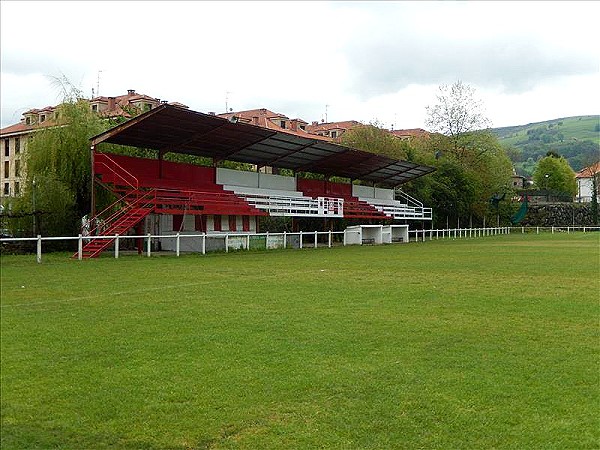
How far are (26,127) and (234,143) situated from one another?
1071 centimetres

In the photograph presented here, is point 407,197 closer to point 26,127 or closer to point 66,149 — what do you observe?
point 26,127

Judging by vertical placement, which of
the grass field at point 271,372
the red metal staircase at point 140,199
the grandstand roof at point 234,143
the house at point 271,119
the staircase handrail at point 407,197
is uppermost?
the house at point 271,119

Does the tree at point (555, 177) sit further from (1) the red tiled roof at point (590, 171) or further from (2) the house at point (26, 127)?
(2) the house at point (26, 127)

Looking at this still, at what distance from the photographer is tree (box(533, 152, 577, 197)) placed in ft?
380

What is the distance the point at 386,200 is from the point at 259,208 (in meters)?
22.1

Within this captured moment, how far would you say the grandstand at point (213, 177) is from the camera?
25562mm

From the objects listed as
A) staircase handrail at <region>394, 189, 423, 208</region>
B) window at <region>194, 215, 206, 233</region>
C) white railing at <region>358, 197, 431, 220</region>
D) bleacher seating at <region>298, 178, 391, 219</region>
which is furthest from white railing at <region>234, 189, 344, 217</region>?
staircase handrail at <region>394, 189, 423, 208</region>

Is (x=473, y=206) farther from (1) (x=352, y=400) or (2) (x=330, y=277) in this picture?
(1) (x=352, y=400)

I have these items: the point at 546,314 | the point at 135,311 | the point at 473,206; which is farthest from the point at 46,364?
the point at 473,206

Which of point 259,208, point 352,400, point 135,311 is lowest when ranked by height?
point 352,400

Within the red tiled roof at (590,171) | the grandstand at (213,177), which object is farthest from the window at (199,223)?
the red tiled roof at (590,171)

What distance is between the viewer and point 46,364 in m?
4.04

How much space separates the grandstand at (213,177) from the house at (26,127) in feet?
11.1

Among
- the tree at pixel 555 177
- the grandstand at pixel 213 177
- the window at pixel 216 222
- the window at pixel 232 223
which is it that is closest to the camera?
the grandstand at pixel 213 177
